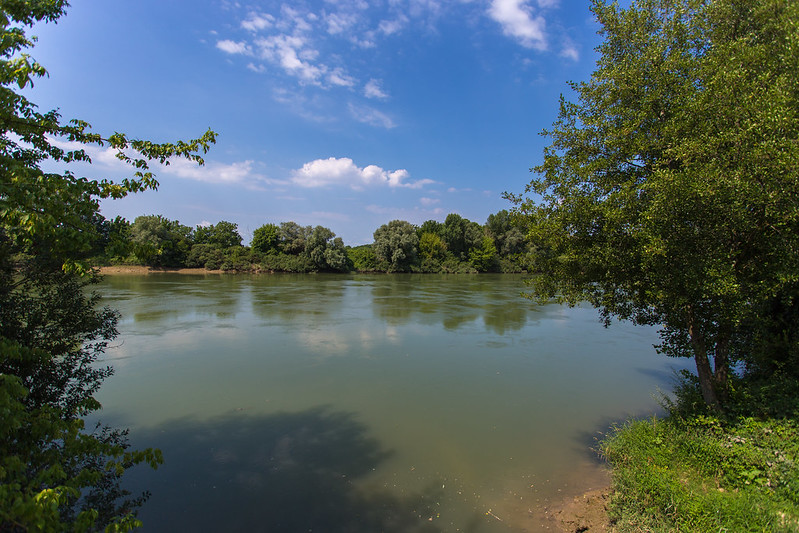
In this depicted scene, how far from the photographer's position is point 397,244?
66562 millimetres

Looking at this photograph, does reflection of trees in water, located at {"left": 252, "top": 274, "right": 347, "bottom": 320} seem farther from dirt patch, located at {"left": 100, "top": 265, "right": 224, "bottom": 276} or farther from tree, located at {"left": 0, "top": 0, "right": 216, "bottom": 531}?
dirt patch, located at {"left": 100, "top": 265, "right": 224, "bottom": 276}

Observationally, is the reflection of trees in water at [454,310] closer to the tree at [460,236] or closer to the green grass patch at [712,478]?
the green grass patch at [712,478]

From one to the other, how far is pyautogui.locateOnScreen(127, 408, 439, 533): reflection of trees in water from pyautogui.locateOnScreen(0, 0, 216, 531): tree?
0.87m

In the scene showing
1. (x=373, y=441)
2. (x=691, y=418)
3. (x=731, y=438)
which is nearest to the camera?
(x=731, y=438)

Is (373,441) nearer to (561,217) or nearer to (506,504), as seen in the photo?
(506,504)

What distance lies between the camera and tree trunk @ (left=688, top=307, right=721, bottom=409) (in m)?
6.16

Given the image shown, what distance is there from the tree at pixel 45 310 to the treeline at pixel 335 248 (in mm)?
53672

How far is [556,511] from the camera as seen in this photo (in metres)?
5.73

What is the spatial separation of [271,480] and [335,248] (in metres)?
59.5

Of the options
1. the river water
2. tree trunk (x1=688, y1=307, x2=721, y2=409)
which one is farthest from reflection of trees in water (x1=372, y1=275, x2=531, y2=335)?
tree trunk (x1=688, y1=307, x2=721, y2=409)

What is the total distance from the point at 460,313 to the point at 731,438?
18.5 metres

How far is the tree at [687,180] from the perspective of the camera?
15.8ft

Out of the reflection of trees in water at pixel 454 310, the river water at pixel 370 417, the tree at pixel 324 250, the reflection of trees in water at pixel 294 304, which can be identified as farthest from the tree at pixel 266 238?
the river water at pixel 370 417

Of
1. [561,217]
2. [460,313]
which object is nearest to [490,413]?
[561,217]
